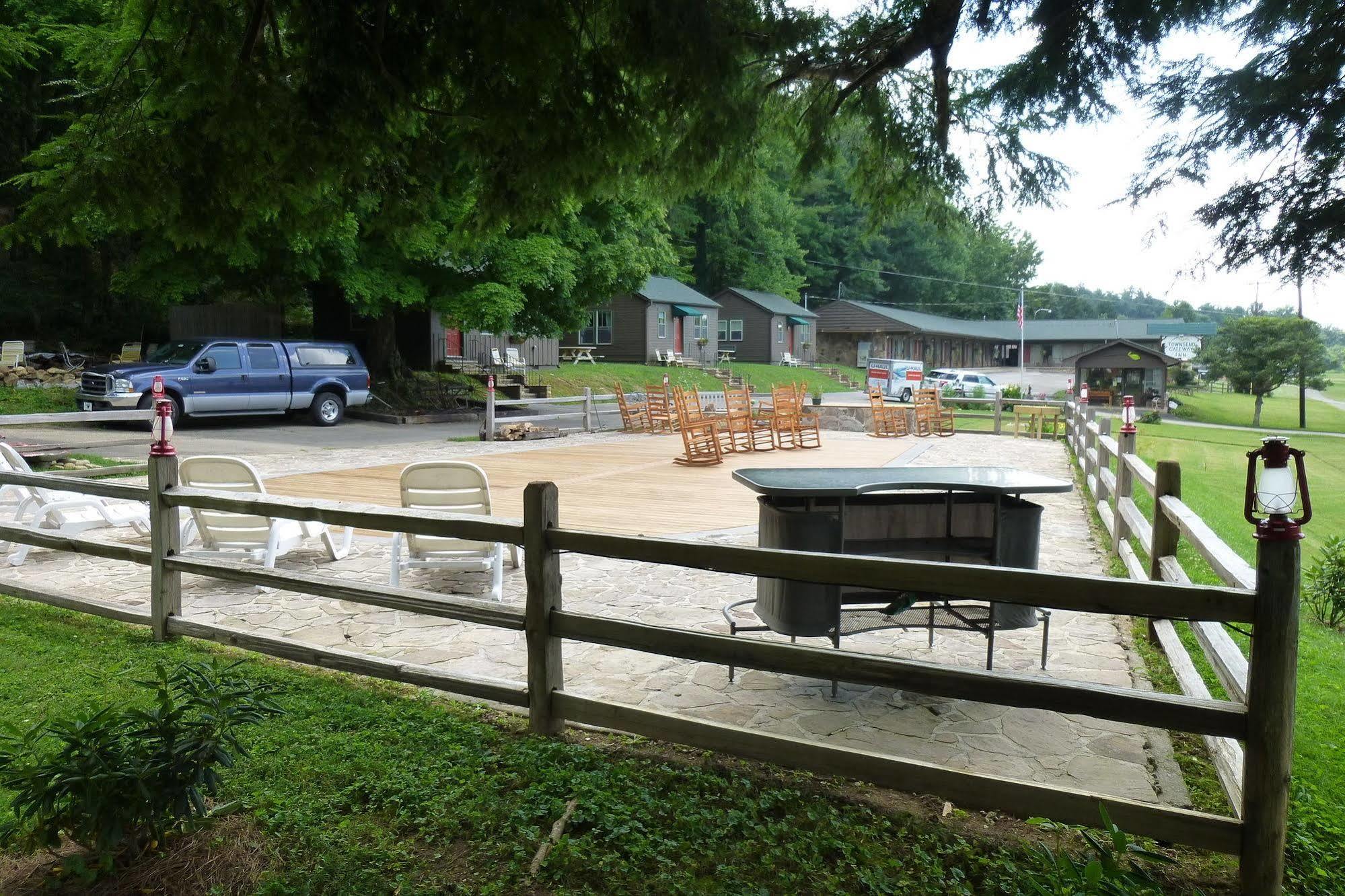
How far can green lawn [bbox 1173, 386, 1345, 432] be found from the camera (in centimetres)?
2845

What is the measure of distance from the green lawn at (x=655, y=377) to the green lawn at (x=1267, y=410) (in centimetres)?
1540

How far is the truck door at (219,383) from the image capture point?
19.1 metres

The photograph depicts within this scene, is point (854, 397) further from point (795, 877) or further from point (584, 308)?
point (795, 877)

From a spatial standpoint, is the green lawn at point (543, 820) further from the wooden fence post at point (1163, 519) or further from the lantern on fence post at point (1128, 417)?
the lantern on fence post at point (1128, 417)

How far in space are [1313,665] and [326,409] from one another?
19.9 metres

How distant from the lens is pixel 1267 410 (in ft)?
120

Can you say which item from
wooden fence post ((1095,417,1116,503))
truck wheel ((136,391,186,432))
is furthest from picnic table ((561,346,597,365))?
wooden fence post ((1095,417,1116,503))

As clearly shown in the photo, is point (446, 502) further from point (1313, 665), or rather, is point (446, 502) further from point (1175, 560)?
point (1313, 665)

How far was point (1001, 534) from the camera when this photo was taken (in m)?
4.52

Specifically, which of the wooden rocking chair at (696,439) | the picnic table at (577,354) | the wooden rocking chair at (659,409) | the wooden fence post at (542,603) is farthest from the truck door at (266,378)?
the picnic table at (577,354)

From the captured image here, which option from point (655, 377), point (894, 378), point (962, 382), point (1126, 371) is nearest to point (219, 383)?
point (655, 377)

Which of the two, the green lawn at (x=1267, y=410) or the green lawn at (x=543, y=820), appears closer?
the green lawn at (x=543, y=820)

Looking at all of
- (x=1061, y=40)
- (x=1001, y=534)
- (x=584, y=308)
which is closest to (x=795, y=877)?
(x=1001, y=534)

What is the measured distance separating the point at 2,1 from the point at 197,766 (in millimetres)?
26319
